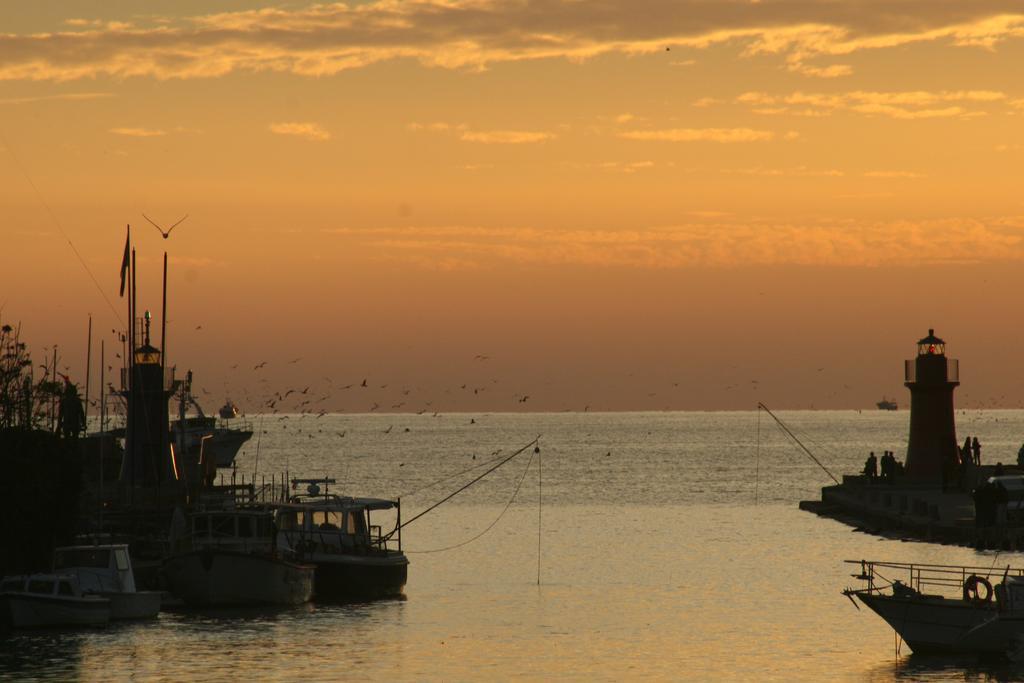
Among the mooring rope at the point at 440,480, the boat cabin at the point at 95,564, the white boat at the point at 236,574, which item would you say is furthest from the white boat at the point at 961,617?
the mooring rope at the point at 440,480

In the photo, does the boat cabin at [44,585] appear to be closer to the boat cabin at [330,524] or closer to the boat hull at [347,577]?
the boat hull at [347,577]

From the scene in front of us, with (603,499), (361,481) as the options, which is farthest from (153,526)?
(361,481)

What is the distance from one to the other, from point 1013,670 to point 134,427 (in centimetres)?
4609

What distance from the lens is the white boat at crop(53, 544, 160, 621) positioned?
47438mm

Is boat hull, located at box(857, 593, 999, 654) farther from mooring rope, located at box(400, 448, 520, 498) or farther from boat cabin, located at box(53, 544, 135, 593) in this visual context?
mooring rope, located at box(400, 448, 520, 498)

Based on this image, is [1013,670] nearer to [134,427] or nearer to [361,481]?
[134,427]

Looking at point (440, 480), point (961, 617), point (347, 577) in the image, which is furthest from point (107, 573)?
point (440, 480)

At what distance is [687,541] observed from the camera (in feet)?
270

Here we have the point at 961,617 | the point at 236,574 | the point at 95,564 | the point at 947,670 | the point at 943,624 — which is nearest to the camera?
the point at 947,670

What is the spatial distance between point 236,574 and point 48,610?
687cm

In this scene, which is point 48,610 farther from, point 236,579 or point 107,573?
point 236,579

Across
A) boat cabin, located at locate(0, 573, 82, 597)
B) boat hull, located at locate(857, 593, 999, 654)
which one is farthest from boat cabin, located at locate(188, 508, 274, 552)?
boat hull, located at locate(857, 593, 999, 654)

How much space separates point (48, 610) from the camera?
1794 inches

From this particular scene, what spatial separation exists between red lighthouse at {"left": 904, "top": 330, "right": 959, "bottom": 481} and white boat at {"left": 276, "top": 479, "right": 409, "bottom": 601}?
36.0 meters
